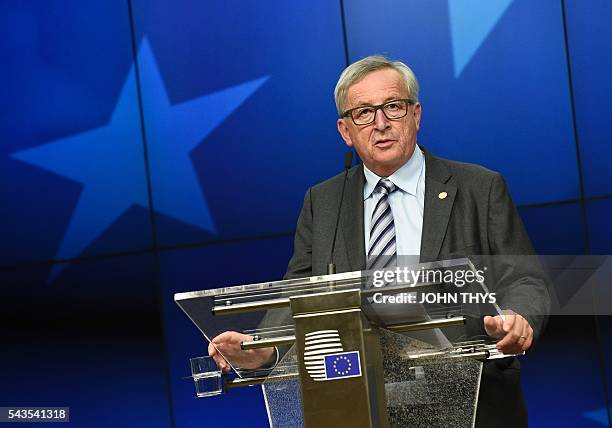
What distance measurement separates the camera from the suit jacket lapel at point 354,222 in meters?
2.52

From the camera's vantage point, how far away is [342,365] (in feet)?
5.30

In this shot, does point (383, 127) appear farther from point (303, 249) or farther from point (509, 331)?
point (509, 331)

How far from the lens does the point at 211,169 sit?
4.06 meters

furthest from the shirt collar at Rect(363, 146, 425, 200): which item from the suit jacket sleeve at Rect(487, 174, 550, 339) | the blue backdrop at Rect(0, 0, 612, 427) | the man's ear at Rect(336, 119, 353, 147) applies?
the blue backdrop at Rect(0, 0, 612, 427)

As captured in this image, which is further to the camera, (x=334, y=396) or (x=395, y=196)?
(x=395, y=196)

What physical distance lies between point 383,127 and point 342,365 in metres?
1.17

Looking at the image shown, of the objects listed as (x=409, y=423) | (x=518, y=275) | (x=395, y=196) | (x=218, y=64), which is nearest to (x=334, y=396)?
(x=409, y=423)

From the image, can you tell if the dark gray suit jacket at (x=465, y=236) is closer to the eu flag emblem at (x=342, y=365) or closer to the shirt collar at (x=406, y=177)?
the shirt collar at (x=406, y=177)

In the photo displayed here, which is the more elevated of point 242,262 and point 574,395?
point 242,262

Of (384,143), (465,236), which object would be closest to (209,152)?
(384,143)

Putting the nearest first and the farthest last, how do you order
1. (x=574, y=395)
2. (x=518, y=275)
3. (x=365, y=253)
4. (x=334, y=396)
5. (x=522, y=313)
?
(x=334, y=396)
(x=522, y=313)
(x=518, y=275)
(x=365, y=253)
(x=574, y=395)

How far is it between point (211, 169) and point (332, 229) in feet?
5.09

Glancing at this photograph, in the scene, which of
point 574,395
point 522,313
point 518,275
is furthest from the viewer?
point 574,395

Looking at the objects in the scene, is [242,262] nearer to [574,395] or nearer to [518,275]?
[574,395]
